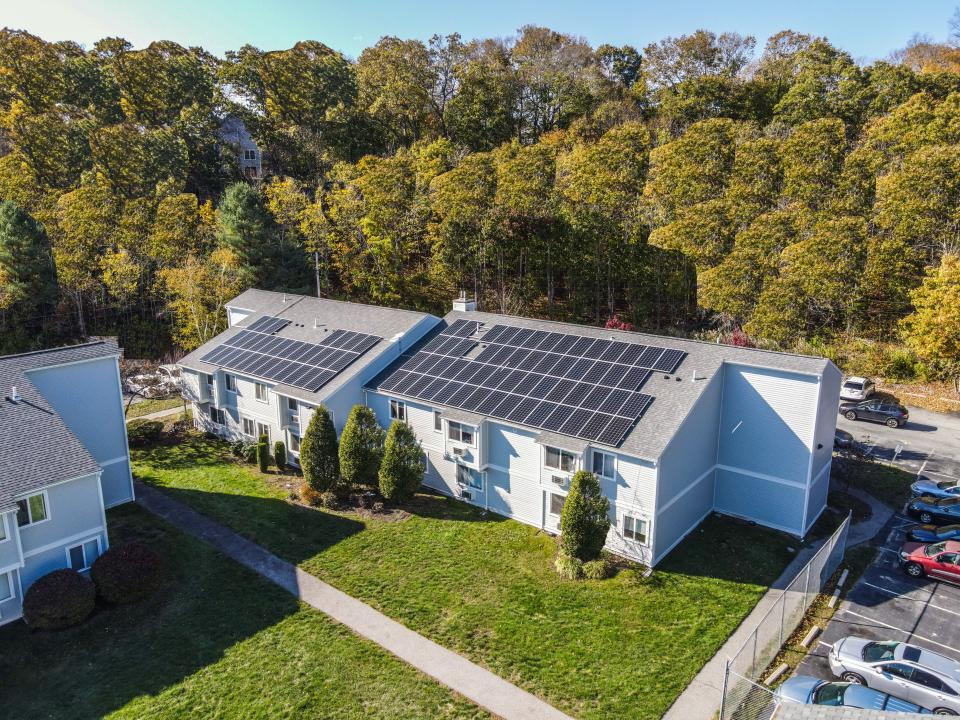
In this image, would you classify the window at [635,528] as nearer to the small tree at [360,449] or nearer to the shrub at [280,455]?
the small tree at [360,449]

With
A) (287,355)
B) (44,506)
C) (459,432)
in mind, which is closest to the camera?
(44,506)

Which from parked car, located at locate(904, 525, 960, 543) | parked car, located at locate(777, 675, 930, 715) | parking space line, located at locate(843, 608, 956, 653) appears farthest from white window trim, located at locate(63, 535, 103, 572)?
parked car, located at locate(904, 525, 960, 543)

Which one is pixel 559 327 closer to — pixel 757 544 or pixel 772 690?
pixel 757 544

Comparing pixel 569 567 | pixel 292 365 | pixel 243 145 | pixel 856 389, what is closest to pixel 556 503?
pixel 569 567

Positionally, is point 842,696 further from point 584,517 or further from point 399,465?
point 399,465

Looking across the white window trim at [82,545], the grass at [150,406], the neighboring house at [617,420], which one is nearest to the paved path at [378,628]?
the white window trim at [82,545]

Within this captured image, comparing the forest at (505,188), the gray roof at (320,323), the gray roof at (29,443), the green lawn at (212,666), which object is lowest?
the green lawn at (212,666)

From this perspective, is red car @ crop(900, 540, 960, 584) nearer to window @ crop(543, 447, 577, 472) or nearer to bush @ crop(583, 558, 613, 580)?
bush @ crop(583, 558, 613, 580)
